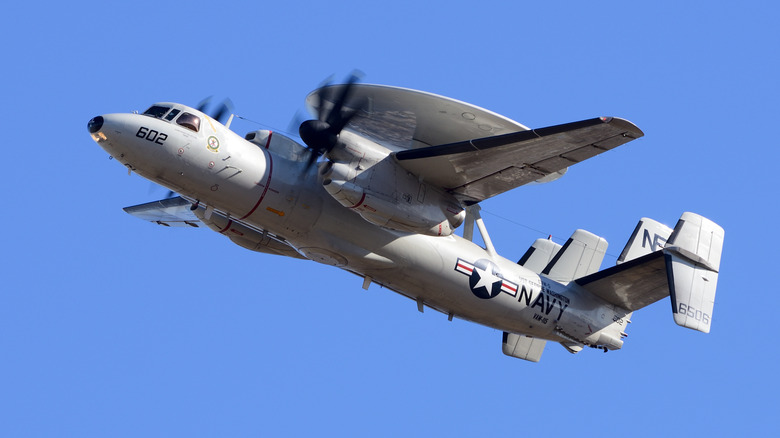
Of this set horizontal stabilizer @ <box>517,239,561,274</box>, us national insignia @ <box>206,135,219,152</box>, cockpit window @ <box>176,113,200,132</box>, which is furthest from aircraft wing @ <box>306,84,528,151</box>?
horizontal stabilizer @ <box>517,239,561,274</box>

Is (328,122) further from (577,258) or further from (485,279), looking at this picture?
(577,258)

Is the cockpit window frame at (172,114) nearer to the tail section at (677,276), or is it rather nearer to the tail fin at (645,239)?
the tail section at (677,276)

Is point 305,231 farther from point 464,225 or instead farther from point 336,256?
point 464,225

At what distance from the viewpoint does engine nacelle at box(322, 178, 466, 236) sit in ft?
66.7

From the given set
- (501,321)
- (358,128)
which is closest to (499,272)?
(501,321)

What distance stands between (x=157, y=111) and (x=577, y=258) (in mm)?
11925

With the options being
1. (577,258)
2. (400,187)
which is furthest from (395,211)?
(577,258)

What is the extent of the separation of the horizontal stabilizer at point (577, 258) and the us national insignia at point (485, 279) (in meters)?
2.72

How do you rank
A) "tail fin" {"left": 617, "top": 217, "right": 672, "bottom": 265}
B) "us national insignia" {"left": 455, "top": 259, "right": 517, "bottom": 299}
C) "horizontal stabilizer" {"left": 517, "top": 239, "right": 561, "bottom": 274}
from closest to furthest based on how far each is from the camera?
"us national insignia" {"left": 455, "top": 259, "right": 517, "bottom": 299}
"tail fin" {"left": 617, "top": 217, "right": 672, "bottom": 265}
"horizontal stabilizer" {"left": 517, "top": 239, "right": 561, "bottom": 274}

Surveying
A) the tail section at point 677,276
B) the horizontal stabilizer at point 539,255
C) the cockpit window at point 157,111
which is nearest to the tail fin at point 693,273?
the tail section at point 677,276

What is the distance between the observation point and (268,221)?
69.2 ft

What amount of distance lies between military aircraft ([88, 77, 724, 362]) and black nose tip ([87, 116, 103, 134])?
0.03 metres

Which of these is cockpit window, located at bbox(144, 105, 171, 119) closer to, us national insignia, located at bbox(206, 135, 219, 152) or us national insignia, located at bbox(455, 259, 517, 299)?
us national insignia, located at bbox(206, 135, 219, 152)

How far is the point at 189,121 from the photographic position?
66.0ft
